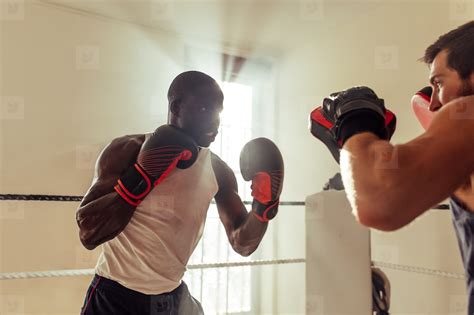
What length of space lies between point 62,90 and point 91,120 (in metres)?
0.31

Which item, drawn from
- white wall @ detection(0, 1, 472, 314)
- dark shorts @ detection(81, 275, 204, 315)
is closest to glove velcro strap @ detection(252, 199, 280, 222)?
dark shorts @ detection(81, 275, 204, 315)

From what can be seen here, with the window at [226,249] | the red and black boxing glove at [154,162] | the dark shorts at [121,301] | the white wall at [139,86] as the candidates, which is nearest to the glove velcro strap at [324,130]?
the red and black boxing glove at [154,162]

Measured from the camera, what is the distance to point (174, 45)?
3.54 m

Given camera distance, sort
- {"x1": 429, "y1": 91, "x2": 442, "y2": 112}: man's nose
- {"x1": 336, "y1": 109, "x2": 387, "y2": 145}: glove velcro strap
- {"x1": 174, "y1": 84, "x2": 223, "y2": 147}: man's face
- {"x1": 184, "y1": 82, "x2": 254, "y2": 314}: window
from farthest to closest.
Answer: {"x1": 184, "y1": 82, "x2": 254, "y2": 314}: window
{"x1": 174, "y1": 84, "x2": 223, "y2": 147}: man's face
{"x1": 429, "y1": 91, "x2": 442, "y2": 112}: man's nose
{"x1": 336, "y1": 109, "x2": 387, "y2": 145}: glove velcro strap

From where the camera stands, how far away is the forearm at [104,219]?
114 centimetres

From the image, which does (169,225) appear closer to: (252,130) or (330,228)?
(330,228)

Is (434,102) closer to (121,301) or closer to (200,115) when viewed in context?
(200,115)

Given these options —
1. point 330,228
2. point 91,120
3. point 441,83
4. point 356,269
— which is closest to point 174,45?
point 91,120

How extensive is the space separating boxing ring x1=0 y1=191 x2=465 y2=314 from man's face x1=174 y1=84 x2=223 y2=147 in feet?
2.68

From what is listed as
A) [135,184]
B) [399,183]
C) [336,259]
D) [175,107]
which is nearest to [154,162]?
[135,184]

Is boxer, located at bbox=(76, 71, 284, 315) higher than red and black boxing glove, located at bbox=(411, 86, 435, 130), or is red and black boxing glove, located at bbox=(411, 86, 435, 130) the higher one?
red and black boxing glove, located at bbox=(411, 86, 435, 130)

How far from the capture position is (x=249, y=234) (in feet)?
4.86

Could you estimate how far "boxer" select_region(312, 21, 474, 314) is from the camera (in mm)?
686

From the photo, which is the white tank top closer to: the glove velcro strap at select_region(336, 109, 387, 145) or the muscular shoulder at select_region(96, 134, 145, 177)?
the muscular shoulder at select_region(96, 134, 145, 177)
